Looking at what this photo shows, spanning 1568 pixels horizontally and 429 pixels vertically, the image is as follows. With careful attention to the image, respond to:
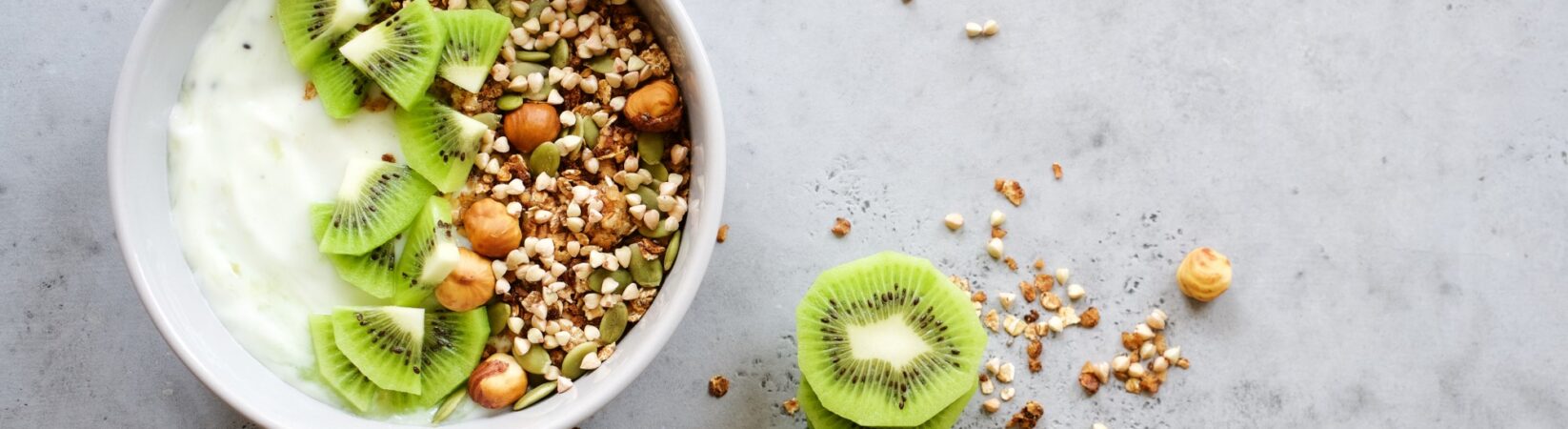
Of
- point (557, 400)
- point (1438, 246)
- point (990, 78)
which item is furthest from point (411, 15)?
point (1438, 246)

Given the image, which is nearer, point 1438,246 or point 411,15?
point 411,15

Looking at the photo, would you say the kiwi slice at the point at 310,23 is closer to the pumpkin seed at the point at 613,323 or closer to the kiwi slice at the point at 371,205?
the kiwi slice at the point at 371,205

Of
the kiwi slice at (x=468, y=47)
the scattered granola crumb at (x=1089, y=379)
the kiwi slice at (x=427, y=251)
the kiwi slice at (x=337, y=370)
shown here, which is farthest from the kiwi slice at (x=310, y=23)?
the scattered granola crumb at (x=1089, y=379)

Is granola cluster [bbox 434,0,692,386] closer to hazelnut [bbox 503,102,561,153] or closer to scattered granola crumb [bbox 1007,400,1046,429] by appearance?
hazelnut [bbox 503,102,561,153]

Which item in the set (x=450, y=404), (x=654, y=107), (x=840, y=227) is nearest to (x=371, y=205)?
(x=450, y=404)

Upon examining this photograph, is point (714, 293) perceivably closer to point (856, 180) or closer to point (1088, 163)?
point (856, 180)

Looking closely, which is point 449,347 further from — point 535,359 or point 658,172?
point 658,172
